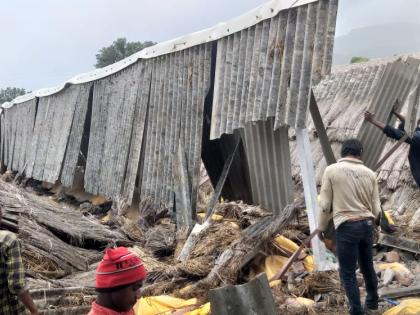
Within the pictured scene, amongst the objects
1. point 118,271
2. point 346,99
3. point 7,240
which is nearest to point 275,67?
point 7,240

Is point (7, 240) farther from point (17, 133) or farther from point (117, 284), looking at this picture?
point (17, 133)

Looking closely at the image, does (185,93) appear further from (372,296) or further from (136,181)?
(372,296)

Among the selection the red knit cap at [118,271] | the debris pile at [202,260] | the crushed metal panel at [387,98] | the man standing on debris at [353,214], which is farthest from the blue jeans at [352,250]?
the red knit cap at [118,271]

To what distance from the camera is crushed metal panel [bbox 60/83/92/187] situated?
12.1 m

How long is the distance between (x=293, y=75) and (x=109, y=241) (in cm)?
370

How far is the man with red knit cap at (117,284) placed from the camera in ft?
7.25

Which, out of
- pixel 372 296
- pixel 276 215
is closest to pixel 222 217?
pixel 276 215

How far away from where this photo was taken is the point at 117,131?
33.6ft

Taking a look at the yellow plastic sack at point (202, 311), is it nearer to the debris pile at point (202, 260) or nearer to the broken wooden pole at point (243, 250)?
the debris pile at point (202, 260)

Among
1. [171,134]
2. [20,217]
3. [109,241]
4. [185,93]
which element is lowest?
[109,241]

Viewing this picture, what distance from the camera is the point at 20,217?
6848 millimetres

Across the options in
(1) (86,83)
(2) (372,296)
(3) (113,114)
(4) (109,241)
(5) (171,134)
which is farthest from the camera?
(1) (86,83)

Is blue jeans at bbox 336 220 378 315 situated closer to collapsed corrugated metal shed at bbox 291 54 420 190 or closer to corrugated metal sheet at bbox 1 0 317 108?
collapsed corrugated metal shed at bbox 291 54 420 190

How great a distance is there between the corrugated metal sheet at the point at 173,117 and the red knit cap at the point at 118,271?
5.36m
